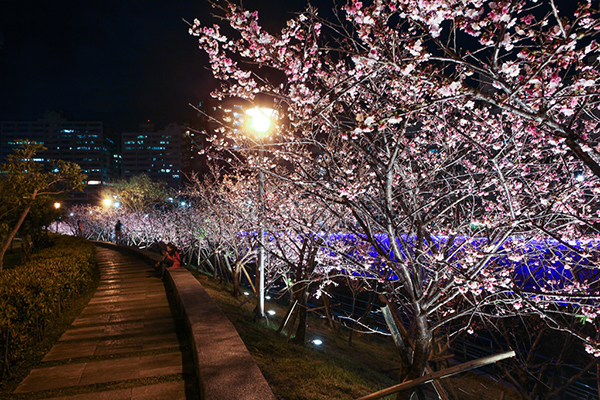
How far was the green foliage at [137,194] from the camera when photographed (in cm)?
3591

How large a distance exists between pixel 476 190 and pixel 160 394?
5.21m

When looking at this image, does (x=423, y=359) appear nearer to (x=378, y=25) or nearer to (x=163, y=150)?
(x=378, y=25)

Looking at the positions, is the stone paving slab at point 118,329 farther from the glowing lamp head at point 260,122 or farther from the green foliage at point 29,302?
the glowing lamp head at point 260,122

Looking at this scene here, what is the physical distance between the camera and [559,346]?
9.02 meters

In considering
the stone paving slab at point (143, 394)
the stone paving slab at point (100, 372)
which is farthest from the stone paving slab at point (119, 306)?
the stone paving slab at point (143, 394)

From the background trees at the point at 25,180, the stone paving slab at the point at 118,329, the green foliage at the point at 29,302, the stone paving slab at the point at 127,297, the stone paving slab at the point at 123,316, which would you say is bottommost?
the stone paving slab at the point at 118,329

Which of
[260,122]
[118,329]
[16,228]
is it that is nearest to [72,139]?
[16,228]

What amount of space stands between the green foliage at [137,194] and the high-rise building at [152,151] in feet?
340

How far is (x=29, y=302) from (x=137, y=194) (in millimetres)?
34164

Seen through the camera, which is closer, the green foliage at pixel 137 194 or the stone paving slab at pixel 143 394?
the stone paving slab at pixel 143 394

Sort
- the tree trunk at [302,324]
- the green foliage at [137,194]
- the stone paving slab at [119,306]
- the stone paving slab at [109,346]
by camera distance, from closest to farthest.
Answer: the stone paving slab at [109,346], the stone paving slab at [119,306], the tree trunk at [302,324], the green foliage at [137,194]

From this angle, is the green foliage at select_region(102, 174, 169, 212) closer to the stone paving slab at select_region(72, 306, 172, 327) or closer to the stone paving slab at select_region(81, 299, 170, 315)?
the stone paving slab at select_region(81, 299, 170, 315)

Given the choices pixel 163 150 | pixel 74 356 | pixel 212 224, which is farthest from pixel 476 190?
pixel 163 150

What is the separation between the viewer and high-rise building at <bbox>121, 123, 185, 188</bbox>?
13662cm
